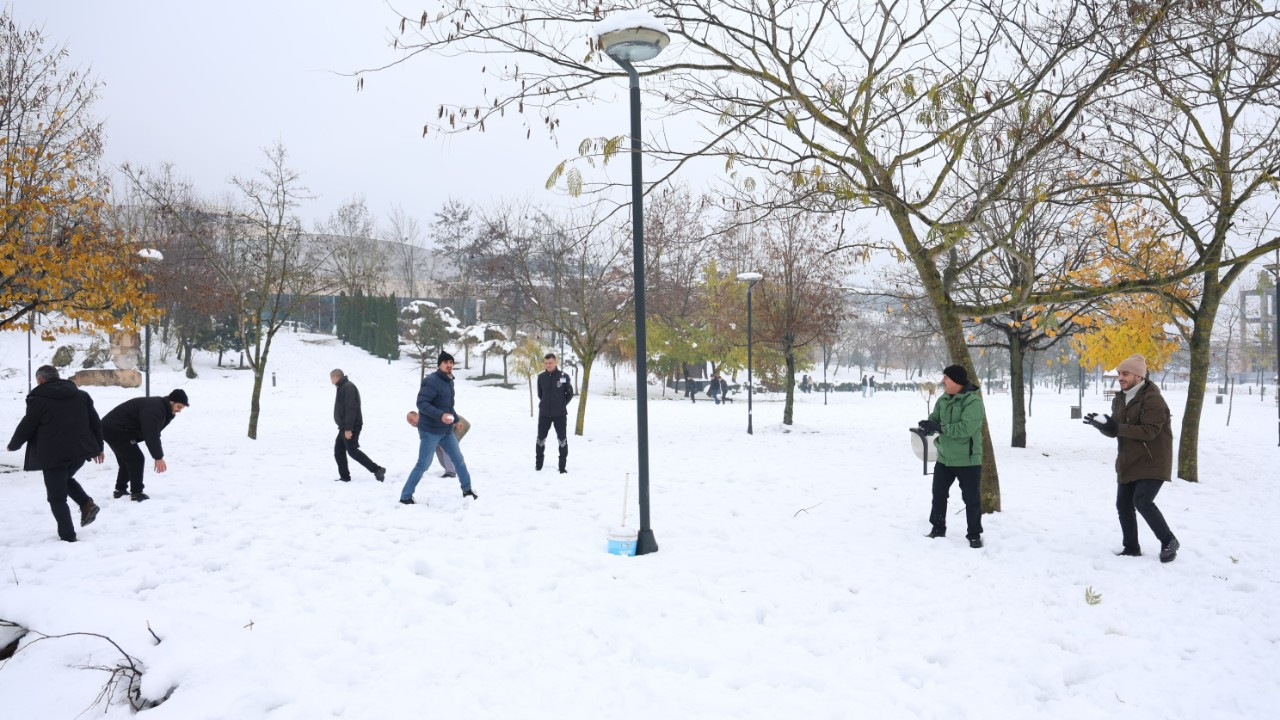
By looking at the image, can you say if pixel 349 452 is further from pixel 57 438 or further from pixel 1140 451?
pixel 1140 451

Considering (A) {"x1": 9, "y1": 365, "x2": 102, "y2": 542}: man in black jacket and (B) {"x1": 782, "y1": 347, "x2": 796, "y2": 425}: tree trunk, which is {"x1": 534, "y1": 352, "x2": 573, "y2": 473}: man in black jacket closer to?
(A) {"x1": 9, "y1": 365, "x2": 102, "y2": 542}: man in black jacket

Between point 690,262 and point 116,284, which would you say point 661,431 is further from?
point 690,262

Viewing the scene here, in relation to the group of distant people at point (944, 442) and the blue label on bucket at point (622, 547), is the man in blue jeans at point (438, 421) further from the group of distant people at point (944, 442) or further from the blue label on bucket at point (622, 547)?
the blue label on bucket at point (622, 547)

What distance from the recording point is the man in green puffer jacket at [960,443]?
629cm

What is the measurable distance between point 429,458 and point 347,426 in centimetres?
185

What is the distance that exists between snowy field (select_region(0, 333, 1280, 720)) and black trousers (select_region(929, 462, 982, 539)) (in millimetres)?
266

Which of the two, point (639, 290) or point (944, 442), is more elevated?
point (639, 290)

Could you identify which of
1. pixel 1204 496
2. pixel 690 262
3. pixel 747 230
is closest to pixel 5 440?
pixel 1204 496

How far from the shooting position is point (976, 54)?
635cm

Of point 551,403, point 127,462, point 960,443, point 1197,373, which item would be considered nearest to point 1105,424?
point 960,443

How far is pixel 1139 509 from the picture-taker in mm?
5812

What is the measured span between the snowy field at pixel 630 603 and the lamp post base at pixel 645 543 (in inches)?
5.1

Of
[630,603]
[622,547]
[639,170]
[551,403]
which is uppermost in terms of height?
[639,170]

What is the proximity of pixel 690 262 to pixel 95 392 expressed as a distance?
28991 mm
